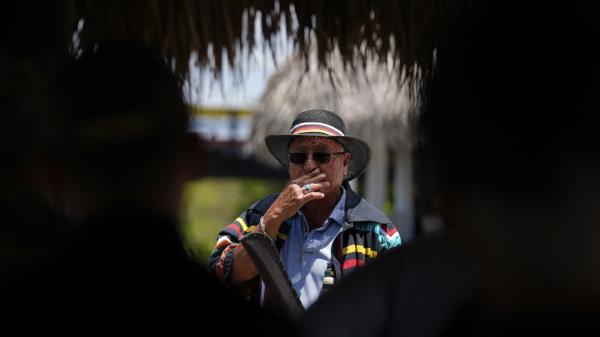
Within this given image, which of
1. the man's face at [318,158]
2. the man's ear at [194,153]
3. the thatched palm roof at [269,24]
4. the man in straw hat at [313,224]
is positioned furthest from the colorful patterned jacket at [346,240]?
the man's ear at [194,153]

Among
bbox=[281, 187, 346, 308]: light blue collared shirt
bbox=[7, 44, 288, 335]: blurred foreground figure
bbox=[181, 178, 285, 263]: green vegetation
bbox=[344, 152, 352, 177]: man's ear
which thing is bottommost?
bbox=[181, 178, 285, 263]: green vegetation

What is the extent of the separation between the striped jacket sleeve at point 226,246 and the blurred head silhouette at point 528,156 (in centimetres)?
177

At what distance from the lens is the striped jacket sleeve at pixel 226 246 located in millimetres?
2801

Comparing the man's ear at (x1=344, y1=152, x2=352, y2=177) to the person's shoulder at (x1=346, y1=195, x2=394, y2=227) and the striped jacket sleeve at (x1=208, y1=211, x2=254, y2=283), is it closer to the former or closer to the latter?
the person's shoulder at (x1=346, y1=195, x2=394, y2=227)

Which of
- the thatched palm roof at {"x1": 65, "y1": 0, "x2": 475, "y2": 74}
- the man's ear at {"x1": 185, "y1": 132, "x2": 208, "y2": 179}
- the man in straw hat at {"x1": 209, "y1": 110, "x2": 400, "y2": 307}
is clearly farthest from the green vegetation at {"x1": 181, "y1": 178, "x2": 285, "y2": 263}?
the man's ear at {"x1": 185, "y1": 132, "x2": 208, "y2": 179}

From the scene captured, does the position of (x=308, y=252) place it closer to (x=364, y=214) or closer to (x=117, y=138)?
(x=364, y=214)

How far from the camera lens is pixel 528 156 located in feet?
3.32

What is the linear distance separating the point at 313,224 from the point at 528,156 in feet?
6.51

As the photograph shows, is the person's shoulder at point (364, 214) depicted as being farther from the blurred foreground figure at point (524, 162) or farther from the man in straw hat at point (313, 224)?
the blurred foreground figure at point (524, 162)

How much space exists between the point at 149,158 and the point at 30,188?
Answer: 17.3 inches

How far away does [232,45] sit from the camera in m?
2.86

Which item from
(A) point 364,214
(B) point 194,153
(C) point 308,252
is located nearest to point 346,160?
(A) point 364,214

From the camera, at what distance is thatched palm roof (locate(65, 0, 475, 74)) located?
2.41m

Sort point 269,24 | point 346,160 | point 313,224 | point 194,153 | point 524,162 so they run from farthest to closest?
point 346,160 → point 313,224 → point 269,24 → point 194,153 → point 524,162
